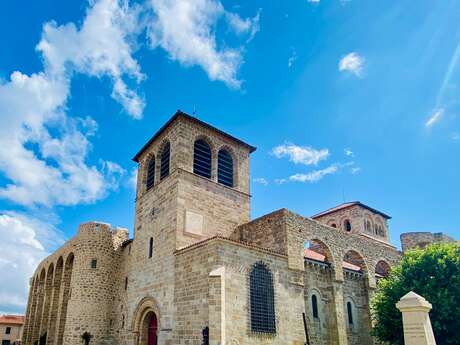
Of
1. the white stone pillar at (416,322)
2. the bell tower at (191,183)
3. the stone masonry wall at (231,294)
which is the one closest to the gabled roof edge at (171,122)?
the bell tower at (191,183)

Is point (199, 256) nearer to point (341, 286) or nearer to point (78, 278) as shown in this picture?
point (341, 286)

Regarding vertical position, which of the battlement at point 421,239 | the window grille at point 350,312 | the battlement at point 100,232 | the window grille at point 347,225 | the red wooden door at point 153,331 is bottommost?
the red wooden door at point 153,331

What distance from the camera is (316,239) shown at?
1914cm

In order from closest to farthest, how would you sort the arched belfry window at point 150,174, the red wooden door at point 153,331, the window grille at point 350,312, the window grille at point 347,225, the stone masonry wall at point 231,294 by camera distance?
the stone masonry wall at point 231,294, the red wooden door at point 153,331, the window grille at point 350,312, the arched belfry window at point 150,174, the window grille at point 347,225

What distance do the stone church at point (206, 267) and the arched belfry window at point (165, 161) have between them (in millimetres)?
63

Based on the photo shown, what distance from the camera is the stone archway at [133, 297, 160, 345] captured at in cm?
1747

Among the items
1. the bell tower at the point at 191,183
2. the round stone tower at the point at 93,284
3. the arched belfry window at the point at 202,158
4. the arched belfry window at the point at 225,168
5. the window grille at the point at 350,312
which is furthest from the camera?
the round stone tower at the point at 93,284

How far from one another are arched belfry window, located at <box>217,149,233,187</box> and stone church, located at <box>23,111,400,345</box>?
0.24 feet

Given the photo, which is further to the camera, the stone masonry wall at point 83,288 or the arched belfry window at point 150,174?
the arched belfry window at point 150,174

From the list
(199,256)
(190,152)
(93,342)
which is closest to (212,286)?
(199,256)

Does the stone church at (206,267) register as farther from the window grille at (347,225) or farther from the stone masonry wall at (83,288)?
the window grille at (347,225)

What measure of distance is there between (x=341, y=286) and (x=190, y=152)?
1044cm

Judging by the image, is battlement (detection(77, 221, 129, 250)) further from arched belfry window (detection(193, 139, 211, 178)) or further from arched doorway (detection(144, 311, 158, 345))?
arched belfry window (detection(193, 139, 211, 178))

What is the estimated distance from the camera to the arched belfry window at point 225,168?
20.8 metres
